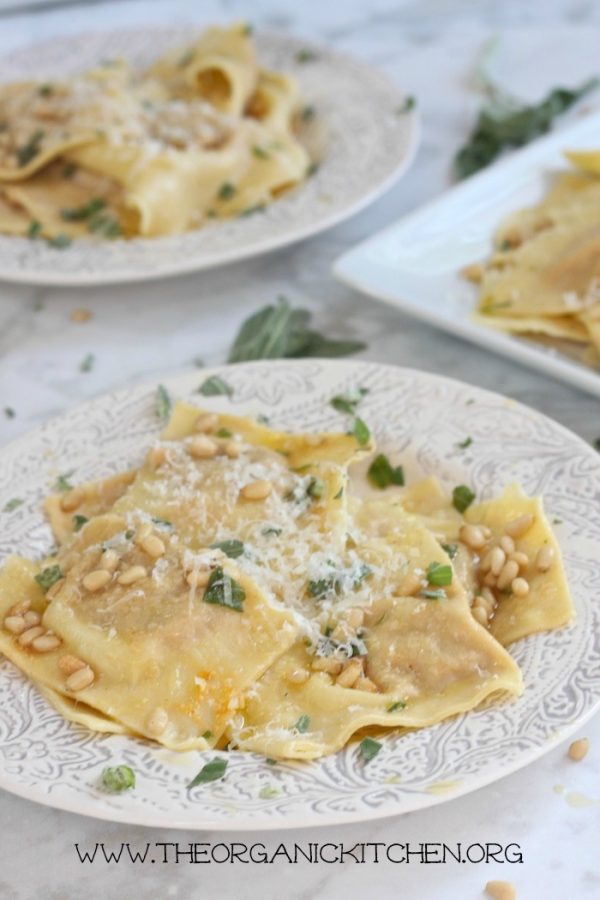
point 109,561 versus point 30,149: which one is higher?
point 30,149

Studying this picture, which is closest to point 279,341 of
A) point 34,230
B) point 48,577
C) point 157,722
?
point 34,230

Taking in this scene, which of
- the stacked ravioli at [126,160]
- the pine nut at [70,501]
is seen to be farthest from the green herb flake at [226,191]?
the pine nut at [70,501]

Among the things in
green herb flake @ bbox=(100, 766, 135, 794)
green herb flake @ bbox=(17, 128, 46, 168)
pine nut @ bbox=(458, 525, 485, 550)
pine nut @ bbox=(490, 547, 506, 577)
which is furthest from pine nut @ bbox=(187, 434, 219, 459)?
green herb flake @ bbox=(17, 128, 46, 168)

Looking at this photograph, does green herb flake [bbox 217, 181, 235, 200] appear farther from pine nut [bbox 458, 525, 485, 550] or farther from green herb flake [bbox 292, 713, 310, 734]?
green herb flake [bbox 292, 713, 310, 734]

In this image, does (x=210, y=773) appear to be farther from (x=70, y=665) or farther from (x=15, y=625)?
(x=15, y=625)

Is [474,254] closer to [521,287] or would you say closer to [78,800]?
[521,287]

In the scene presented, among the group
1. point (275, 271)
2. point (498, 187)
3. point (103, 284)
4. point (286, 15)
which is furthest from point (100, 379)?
point (286, 15)

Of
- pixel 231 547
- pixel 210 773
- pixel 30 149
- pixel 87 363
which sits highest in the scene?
pixel 30 149
